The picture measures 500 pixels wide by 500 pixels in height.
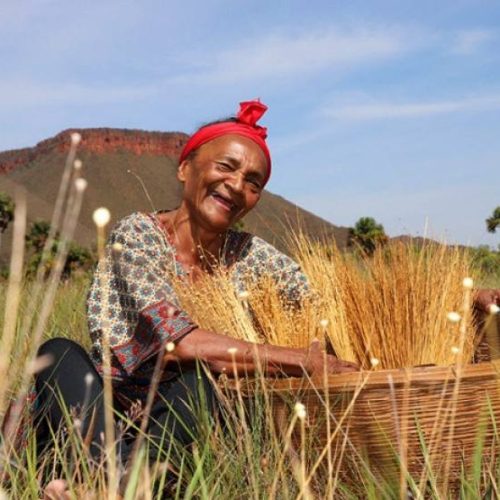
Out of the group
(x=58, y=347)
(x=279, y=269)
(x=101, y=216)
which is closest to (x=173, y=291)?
(x=58, y=347)

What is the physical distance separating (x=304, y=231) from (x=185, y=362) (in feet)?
2.55

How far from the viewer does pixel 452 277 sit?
2.27 meters

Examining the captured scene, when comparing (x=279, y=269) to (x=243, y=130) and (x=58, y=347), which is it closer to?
(x=243, y=130)

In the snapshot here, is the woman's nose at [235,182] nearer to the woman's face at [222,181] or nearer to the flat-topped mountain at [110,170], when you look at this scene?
the woman's face at [222,181]

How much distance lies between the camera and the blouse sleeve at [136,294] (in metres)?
2.23

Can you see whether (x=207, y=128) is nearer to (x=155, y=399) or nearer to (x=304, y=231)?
(x=304, y=231)

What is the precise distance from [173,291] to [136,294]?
0.35 feet

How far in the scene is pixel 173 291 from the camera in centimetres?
230

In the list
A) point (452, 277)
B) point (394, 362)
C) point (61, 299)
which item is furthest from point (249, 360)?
point (61, 299)

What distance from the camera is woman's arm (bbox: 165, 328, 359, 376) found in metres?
1.94

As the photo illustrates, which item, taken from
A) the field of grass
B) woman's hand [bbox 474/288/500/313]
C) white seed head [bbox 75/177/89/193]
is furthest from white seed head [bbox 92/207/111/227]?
woman's hand [bbox 474/288/500/313]

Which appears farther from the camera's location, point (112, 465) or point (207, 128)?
point (207, 128)

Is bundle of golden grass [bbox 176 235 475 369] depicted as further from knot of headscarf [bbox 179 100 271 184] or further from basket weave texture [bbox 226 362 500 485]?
knot of headscarf [bbox 179 100 271 184]

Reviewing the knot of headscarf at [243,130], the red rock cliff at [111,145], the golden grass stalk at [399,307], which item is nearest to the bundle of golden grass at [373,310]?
the golden grass stalk at [399,307]
